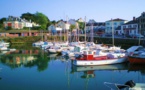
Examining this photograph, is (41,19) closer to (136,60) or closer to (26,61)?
(26,61)

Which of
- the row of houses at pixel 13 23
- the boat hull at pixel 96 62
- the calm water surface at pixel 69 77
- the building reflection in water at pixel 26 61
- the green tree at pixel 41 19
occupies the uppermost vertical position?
the green tree at pixel 41 19

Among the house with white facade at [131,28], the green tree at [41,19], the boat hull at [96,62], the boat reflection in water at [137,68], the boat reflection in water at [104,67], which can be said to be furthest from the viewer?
the green tree at [41,19]

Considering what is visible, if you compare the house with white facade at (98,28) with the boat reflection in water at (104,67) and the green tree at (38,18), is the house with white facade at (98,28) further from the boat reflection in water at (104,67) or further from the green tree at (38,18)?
the boat reflection in water at (104,67)

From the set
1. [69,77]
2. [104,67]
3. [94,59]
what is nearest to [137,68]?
[104,67]

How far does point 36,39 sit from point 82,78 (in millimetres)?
57940

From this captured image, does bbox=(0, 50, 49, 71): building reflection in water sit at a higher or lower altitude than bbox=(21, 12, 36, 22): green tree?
lower

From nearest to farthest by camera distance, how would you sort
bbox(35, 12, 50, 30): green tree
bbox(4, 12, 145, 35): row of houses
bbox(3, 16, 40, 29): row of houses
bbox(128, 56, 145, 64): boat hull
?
bbox(128, 56, 145, 64): boat hull, bbox(4, 12, 145, 35): row of houses, bbox(3, 16, 40, 29): row of houses, bbox(35, 12, 50, 30): green tree

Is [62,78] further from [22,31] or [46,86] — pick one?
[22,31]

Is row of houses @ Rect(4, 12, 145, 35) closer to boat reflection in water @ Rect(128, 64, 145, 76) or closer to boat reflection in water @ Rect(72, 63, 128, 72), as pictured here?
boat reflection in water @ Rect(72, 63, 128, 72)

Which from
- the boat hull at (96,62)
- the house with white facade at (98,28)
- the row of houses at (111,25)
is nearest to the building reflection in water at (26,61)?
the boat hull at (96,62)

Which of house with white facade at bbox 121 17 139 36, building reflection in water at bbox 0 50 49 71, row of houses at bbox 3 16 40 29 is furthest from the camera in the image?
row of houses at bbox 3 16 40 29

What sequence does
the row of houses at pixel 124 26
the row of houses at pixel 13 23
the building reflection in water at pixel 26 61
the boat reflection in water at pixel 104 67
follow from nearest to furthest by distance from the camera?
the boat reflection in water at pixel 104 67 < the building reflection in water at pixel 26 61 < the row of houses at pixel 124 26 < the row of houses at pixel 13 23

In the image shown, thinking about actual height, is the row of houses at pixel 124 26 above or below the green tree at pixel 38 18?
below

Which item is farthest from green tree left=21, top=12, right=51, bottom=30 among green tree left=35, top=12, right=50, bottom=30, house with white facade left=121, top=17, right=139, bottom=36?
house with white facade left=121, top=17, right=139, bottom=36
